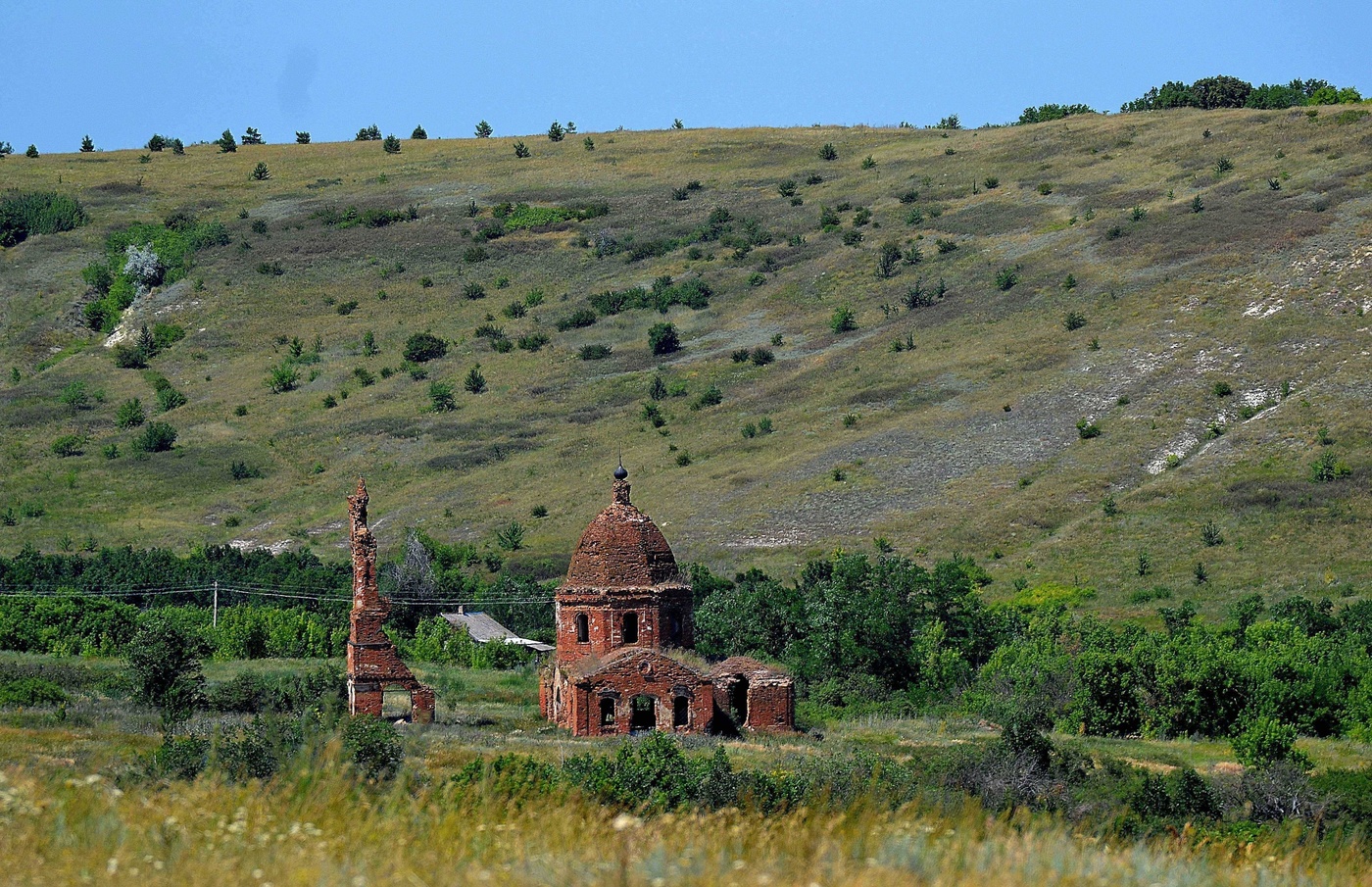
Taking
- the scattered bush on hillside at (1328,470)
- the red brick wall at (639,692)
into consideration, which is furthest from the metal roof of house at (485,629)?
the scattered bush on hillside at (1328,470)

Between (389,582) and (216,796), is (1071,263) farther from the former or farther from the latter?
(216,796)

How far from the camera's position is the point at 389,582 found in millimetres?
83500

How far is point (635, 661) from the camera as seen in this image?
4778cm

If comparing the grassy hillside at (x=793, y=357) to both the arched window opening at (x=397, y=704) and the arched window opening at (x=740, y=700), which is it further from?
the arched window opening at (x=397, y=704)

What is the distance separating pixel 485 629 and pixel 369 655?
93.6ft

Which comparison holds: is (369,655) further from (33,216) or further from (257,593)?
(33,216)

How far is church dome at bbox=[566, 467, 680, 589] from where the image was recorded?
5131cm

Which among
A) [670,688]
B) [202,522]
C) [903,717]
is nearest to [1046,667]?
[903,717]

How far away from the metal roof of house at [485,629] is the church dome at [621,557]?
71.6 ft

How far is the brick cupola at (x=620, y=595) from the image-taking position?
51062 millimetres

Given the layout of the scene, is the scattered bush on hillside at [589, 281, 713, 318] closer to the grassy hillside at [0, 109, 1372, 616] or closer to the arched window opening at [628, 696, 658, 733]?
the grassy hillside at [0, 109, 1372, 616]

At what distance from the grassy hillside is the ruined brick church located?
27.4 meters

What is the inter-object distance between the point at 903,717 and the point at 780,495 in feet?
110

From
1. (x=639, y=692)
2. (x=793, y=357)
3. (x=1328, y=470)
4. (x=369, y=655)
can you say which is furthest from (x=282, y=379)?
(x=639, y=692)
